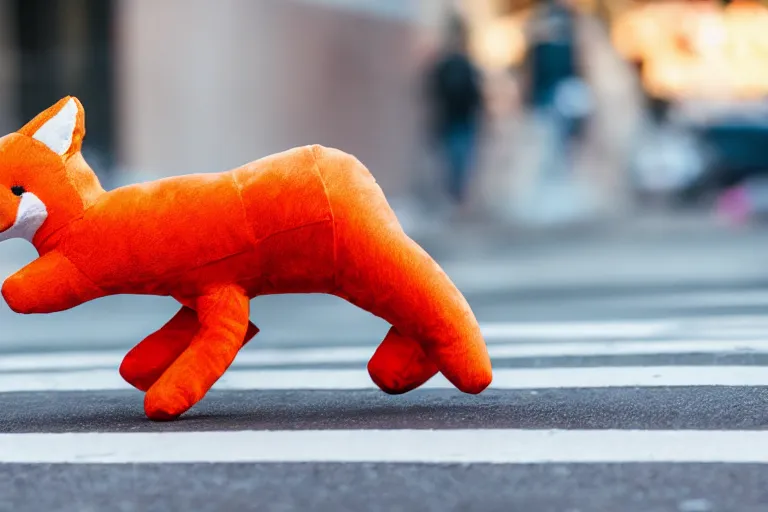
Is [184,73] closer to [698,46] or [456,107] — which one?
[456,107]

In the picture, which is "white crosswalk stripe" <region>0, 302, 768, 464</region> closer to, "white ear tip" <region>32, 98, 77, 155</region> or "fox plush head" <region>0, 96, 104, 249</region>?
"fox plush head" <region>0, 96, 104, 249</region>

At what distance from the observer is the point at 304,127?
54.6 ft

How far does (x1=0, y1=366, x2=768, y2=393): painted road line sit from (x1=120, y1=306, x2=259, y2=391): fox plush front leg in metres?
0.66

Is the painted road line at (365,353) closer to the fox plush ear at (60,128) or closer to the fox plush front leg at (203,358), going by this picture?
the fox plush front leg at (203,358)

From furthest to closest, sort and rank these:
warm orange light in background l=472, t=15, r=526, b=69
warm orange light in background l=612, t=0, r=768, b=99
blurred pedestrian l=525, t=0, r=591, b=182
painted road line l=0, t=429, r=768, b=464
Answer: warm orange light in background l=612, t=0, r=768, b=99
warm orange light in background l=472, t=15, r=526, b=69
blurred pedestrian l=525, t=0, r=591, b=182
painted road line l=0, t=429, r=768, b=464

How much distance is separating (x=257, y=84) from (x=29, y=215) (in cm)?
1200

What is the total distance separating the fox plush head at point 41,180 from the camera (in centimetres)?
391

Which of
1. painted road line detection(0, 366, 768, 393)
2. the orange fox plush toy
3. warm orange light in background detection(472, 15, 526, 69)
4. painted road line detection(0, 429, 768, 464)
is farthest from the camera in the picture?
warm orange light in background detection(472, 15, 526, 69)

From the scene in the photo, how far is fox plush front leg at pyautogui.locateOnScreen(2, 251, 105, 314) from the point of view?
154 inches

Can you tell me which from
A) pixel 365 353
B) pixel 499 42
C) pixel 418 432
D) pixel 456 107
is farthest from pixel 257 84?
pixel 418 432

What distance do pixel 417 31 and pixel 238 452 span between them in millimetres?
16450

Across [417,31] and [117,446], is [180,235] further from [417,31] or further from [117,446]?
[417,31]

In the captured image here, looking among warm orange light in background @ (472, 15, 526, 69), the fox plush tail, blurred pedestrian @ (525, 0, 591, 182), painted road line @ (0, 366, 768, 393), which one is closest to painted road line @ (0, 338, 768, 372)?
painted road line @ (0, 366, 768, 393)

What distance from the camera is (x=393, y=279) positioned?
12.9 feet
